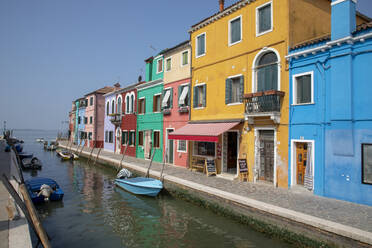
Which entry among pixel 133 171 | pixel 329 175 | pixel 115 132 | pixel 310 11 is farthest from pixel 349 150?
pixel 115 132

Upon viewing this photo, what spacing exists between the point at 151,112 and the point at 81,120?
25032 mm

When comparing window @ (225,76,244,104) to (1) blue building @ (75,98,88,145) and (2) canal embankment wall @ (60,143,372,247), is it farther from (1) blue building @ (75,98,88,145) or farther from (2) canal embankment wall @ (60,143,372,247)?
(1) blue building @ (75,98,88,145)

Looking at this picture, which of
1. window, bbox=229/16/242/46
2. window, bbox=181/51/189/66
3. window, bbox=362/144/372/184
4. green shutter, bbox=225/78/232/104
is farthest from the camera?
window, bbox=181/51/189/66

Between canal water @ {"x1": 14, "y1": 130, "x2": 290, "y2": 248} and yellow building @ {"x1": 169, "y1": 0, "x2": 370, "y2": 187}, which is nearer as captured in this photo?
canal water @ {"x1": 14, "y1": 130, "x2": 290, "y2": 248}

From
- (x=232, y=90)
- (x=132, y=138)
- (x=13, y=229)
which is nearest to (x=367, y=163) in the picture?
(x=232, y=90)

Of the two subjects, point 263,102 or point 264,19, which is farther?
point 264,19

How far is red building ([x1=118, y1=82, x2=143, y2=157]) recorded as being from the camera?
2566 centimetres

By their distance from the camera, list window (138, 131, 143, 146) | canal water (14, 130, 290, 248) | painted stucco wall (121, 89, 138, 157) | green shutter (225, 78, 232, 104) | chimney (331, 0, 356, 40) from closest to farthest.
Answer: canal water (14, 130, 290, 248), chimney (331, 0, 356, 40), green shutter (225, 78, 232, 104), window (138, 131, 143, 146), painted stucco wall (121, 89, 138, 157)

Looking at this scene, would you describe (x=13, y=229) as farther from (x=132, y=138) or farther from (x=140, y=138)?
(x=132, y=138)

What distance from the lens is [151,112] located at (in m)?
22.7

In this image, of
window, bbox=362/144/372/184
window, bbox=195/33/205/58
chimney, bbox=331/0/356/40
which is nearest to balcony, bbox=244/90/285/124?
chimney, bbox=331/0/356/40

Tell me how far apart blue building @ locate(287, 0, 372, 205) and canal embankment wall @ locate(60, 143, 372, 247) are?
0.83 m

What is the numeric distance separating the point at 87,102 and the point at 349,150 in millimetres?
37906

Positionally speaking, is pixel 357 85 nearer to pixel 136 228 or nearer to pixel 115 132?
pixel 136 228
